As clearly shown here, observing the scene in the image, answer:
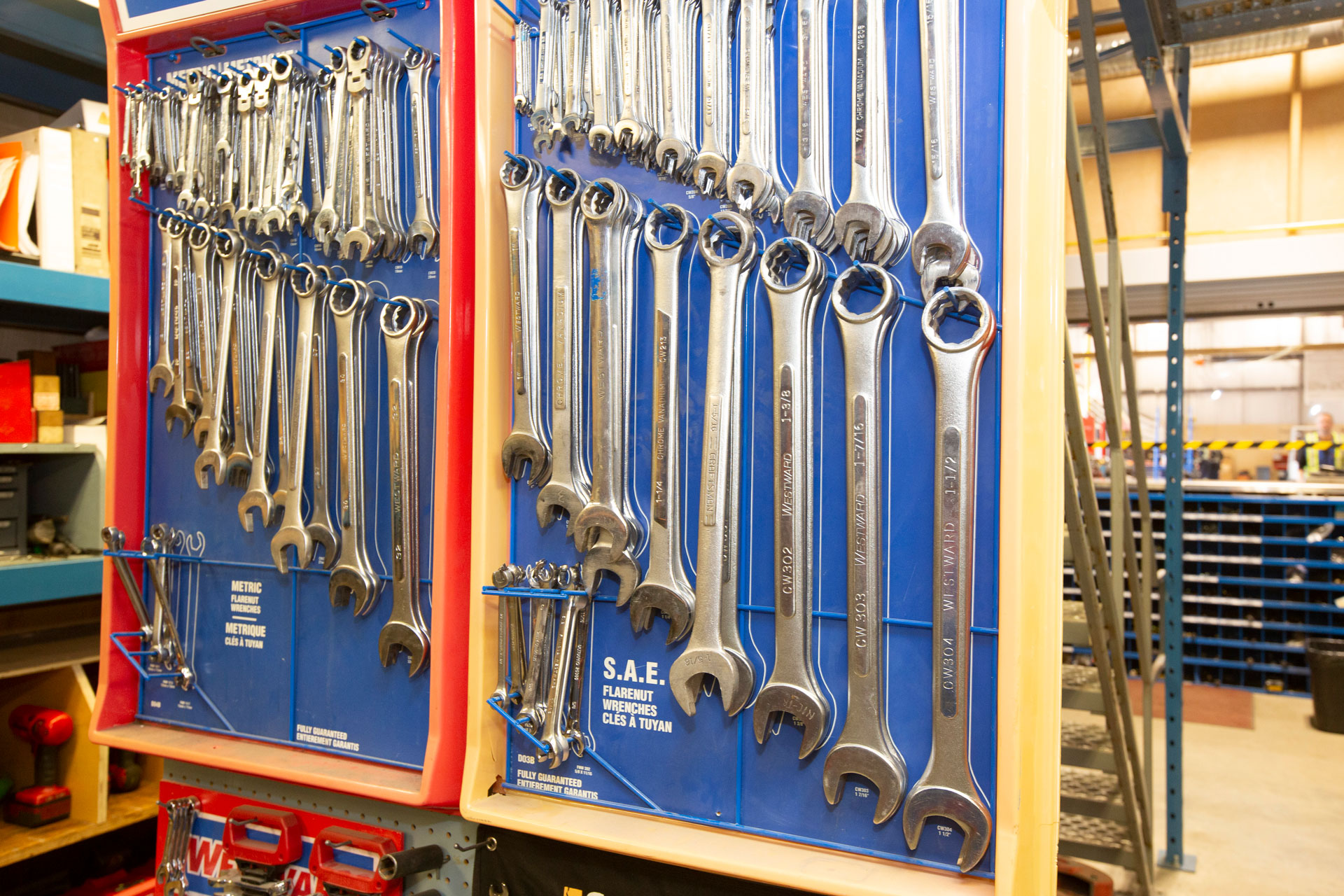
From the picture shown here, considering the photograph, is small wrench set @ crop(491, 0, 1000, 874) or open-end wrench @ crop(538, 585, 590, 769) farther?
Answer: open-end wrench @ crop(538, 585, 590, 769)

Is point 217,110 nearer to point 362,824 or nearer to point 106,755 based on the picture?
point 362,824

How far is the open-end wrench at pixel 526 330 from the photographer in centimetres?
124

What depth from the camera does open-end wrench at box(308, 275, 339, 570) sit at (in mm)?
1410

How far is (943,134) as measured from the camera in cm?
101

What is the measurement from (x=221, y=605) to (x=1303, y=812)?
4215mm

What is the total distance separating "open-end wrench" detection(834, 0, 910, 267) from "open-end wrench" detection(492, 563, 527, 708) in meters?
0.66

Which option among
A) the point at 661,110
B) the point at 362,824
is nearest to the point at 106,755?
the point at 362,824

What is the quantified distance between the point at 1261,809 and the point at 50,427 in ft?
15.4

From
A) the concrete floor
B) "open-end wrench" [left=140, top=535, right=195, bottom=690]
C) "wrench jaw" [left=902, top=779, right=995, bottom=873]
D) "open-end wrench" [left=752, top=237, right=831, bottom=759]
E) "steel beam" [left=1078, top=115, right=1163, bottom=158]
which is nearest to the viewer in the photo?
"wrench jaw" [left=902, top=779, right=995, bottom=873]


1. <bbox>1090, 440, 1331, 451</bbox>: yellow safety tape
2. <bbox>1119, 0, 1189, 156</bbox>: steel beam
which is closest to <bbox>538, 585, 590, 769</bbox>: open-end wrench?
<bbox>1119, 0, 1189, 156</bbox>: steel beam

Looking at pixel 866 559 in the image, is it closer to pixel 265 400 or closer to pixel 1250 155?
pixel 265 400

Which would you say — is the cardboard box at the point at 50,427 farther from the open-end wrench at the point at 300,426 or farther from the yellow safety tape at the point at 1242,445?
the yellow safety tape at the point at 1242,445

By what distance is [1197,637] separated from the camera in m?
5.38

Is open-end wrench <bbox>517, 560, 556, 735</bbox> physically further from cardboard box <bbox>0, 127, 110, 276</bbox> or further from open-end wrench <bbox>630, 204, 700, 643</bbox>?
cardboard box <bbox>0, 127, 110, 276</bbox>
